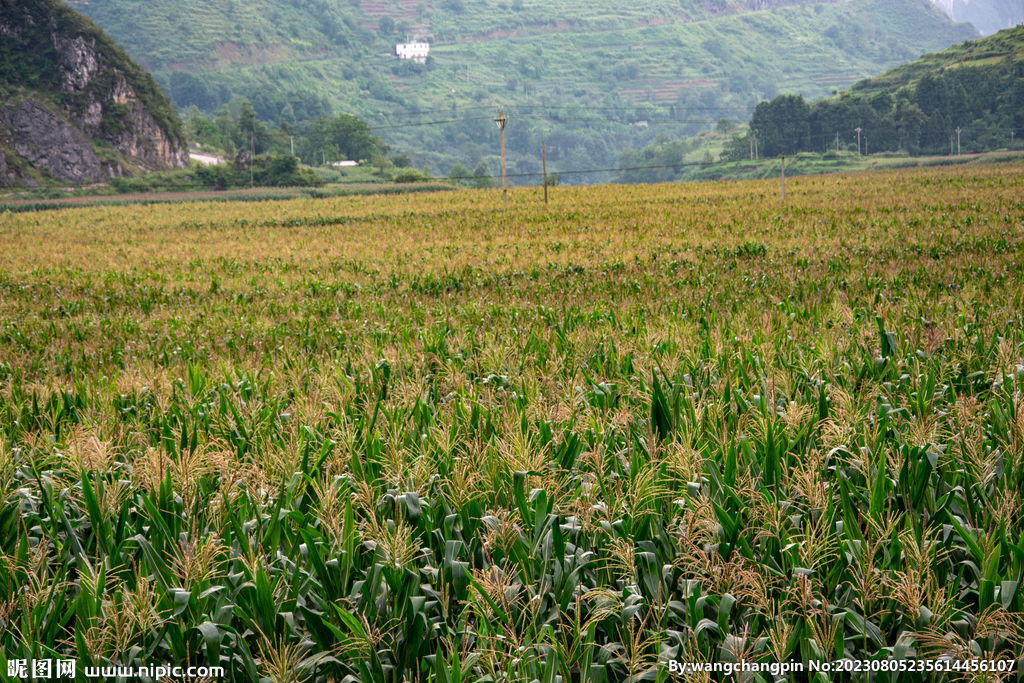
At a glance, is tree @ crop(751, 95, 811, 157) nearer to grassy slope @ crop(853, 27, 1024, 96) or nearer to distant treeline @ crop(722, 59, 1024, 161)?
distant treeline @ crop(722, 59, 1024, 161)

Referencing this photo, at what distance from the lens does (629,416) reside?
4742 mm

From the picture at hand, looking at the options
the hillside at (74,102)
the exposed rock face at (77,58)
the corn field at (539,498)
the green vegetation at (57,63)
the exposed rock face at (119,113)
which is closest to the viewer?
the corn field at (539,498)

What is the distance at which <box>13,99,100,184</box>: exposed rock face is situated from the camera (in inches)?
3910

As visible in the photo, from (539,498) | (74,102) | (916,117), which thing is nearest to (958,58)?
(916,117)

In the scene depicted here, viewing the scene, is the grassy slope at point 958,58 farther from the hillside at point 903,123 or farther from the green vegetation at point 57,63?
the green vegetation at point 57,63

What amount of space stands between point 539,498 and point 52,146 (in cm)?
12439

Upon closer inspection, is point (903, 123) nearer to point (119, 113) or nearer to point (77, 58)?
point (119, 113)

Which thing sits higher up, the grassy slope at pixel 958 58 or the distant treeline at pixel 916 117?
the grassy slope at pixel 958 58

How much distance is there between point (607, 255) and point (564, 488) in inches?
689

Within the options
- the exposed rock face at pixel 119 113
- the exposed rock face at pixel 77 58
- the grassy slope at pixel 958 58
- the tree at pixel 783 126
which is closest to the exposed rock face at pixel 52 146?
the exposed rock face at pixel 119 113

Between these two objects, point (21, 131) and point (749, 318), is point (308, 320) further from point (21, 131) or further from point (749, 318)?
point (21, 131)

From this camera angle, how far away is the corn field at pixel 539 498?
8.81 ft

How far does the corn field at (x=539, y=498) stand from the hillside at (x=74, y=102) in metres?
113

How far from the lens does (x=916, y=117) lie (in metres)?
116
